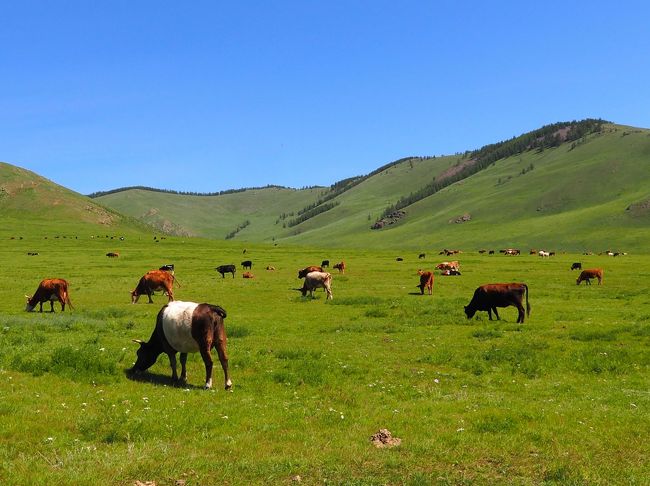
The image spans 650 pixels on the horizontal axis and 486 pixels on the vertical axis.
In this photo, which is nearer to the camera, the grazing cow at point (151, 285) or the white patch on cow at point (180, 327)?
the white patch on cow at point (180, 327)

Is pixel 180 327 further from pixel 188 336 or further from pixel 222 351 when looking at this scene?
pixel 222 351

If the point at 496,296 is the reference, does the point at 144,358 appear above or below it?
below

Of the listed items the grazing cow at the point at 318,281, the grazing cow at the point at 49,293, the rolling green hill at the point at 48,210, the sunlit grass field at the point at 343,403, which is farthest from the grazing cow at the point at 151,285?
the rolling green hill at the point at 48,210

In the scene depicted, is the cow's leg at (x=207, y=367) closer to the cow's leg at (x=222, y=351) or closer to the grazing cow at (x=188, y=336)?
the grazing cow at (x=188, y=336)

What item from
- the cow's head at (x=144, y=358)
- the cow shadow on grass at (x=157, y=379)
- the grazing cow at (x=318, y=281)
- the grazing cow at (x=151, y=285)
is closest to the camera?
the cow shadow on grass at (x=157, y=379)

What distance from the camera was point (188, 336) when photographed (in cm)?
1451

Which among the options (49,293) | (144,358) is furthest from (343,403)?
(49,293)

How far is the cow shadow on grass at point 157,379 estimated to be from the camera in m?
14.3

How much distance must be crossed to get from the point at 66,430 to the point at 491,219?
197m

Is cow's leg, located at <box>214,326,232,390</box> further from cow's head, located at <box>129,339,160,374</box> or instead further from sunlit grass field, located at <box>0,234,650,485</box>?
cow's head, located at <box>129,339,160,374</box>

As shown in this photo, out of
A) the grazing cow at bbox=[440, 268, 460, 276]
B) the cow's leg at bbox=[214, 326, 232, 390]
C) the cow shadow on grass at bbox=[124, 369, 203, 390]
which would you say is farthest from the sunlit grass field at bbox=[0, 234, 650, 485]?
the grazing cow at bbox=[440, 268, 460, 276]

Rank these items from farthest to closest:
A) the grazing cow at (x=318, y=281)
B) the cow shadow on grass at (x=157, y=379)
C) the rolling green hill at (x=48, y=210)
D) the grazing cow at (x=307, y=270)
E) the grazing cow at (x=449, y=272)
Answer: the rolling green hill at (x=48, y=210) < the grazing cow at (x=449, y=272) < the grazing cow at (x=307, y=270) < the grazing cow at (x=318, y=281) < the cow shadow on grass at (x=157, y=379)

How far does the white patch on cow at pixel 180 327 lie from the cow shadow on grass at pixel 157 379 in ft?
3.07

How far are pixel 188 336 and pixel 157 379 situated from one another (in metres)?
1.73
